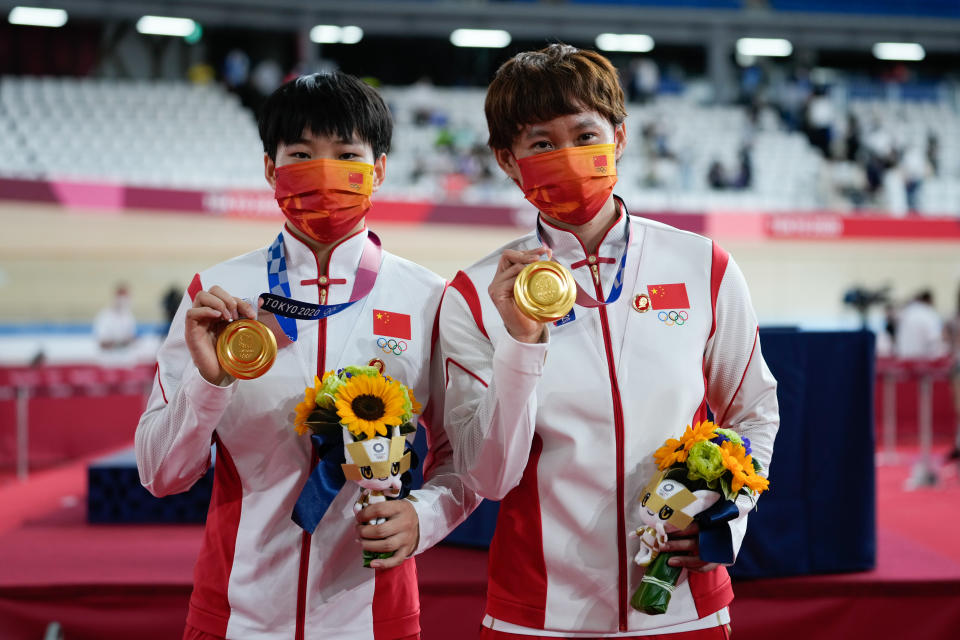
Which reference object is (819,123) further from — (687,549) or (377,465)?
(377,465)

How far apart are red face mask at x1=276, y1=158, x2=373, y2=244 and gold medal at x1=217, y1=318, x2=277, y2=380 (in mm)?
335

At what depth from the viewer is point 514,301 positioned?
1702mm

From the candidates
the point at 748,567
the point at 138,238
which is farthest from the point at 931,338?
the point at 138,238

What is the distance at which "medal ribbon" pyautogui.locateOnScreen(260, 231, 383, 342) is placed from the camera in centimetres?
198

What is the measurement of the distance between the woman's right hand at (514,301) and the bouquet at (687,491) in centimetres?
36

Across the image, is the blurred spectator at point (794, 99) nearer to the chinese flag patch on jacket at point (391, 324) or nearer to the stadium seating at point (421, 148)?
the stadium seating at point (421, 148)

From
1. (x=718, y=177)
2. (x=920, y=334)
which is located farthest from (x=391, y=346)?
(x=718, y=177)

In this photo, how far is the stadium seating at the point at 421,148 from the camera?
15.4 meters

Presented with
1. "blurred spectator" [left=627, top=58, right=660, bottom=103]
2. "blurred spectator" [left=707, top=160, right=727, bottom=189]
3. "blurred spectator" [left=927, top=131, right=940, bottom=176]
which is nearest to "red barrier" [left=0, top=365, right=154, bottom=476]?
"blurred spectator" [left=707, top=160, right=727, bottom=189]

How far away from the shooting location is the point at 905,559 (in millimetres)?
3900

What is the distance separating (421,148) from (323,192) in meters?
16.0

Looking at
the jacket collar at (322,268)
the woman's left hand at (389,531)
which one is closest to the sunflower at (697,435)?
the woman's left hand at (389,531)

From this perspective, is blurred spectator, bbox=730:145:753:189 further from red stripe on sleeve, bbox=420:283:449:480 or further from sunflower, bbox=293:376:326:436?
sunflower, bbox=293:376:326:436

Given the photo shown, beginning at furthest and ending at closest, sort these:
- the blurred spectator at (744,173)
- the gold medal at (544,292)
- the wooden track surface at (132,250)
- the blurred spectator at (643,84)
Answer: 1. the blurred spectator at (643,84)
2. the blurred spectator at (744,173)
3. the wooden track surface at (132,250)
4. the gold medal at (544,292)
